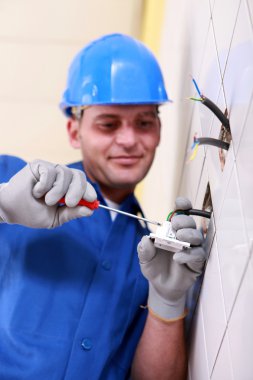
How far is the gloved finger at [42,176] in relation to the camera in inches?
42.5

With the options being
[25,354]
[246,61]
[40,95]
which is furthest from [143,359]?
[40,95]

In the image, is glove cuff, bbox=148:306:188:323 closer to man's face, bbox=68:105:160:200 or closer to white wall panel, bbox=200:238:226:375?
white wall panel, bbox=200:238:226:375

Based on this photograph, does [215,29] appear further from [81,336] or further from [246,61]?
[81,336]

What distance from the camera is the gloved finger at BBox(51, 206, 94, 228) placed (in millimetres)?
1136

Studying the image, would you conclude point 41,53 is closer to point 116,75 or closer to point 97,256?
point 116,75

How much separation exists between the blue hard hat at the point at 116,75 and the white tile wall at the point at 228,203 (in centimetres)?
21

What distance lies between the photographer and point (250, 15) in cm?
80

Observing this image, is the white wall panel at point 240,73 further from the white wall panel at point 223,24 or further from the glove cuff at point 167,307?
the glove cuff at point 167,307

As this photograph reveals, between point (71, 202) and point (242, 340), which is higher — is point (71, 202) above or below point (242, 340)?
above

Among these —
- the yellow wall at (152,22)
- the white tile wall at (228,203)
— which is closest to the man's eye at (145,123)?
the white tile wall at (228,203)

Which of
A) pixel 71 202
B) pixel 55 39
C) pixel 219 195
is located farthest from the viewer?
pixel 55 39

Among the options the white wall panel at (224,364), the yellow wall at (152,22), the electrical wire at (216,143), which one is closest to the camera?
the white wall panel at (224,364)

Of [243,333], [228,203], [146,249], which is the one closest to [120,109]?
[146,249]

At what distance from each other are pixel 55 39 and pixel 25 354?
178 centimetres
